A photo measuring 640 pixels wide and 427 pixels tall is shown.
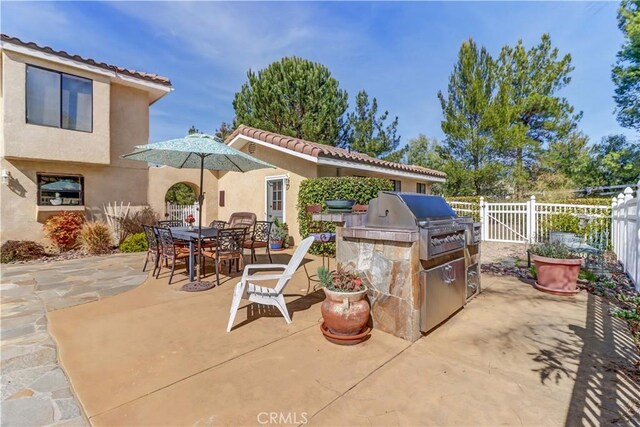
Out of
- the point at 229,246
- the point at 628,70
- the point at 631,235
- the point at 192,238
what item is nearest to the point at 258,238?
the point at 229,246

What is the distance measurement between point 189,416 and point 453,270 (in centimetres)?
331

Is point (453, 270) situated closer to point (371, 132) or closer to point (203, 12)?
point (203, 12)

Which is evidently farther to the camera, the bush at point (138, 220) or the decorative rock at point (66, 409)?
the bush at point (138, 220)

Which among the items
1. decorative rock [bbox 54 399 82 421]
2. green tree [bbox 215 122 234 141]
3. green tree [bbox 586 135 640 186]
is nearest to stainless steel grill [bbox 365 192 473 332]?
decorative rock [bbox 54 399 82 421]

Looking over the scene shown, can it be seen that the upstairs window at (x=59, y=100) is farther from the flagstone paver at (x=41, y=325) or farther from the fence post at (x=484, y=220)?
the fence post at (x=484, y=220)

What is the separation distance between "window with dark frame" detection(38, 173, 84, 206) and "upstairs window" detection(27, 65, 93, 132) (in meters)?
1.59

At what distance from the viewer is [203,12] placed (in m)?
7.86

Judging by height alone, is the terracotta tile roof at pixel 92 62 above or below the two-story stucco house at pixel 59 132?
above

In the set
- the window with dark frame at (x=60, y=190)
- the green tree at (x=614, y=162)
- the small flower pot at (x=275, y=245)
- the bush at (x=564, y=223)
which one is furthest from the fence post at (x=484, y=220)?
the window with dark frame at (x=60, y=190)

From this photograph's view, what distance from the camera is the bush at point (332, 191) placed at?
327 inches

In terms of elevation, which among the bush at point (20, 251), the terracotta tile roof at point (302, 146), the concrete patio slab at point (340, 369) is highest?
the terracotta tile roof at point (302, 146)

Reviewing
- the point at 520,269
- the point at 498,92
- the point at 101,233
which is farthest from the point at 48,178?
the point at 498,92

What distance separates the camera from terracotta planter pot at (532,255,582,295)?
4840 mm

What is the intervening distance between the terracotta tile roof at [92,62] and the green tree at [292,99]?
6375 mm
